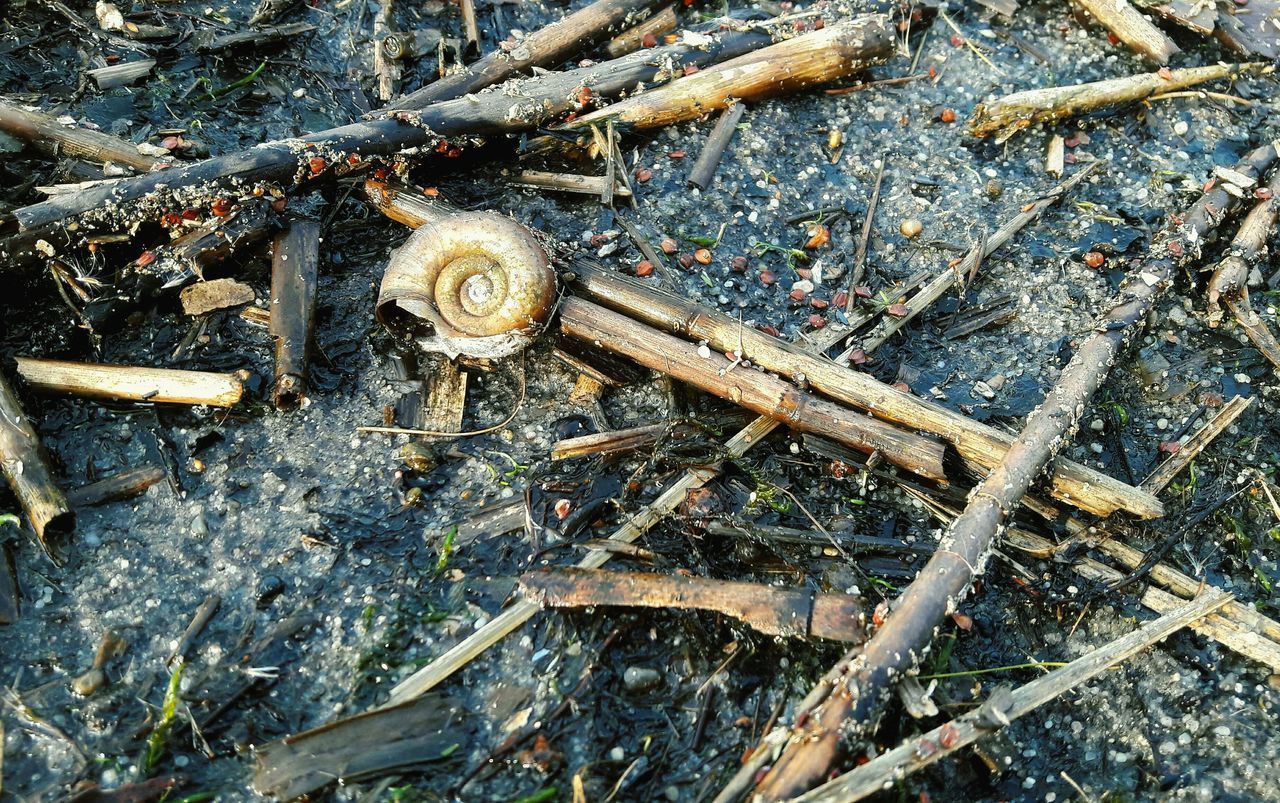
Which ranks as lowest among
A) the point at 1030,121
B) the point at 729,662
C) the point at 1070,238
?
the point at 729,662

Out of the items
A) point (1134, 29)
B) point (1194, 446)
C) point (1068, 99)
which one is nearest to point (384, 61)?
point (1068, 99)

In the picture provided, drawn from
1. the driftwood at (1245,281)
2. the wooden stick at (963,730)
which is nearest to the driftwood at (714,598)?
the wooden stick at (963,730)

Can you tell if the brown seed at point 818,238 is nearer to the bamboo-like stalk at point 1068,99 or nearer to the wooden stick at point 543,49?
the bamboo-like stalk at point 1068,99

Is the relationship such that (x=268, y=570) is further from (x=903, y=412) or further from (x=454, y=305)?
(x=903, y=412)

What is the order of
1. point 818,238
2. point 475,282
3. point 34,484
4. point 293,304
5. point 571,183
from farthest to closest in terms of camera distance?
point 571,183
point 818,238
point 293,304
point 475,282
point 34,484

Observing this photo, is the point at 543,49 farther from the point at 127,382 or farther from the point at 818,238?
the point at 127,382

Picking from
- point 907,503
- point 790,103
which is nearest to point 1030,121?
point 790,103
